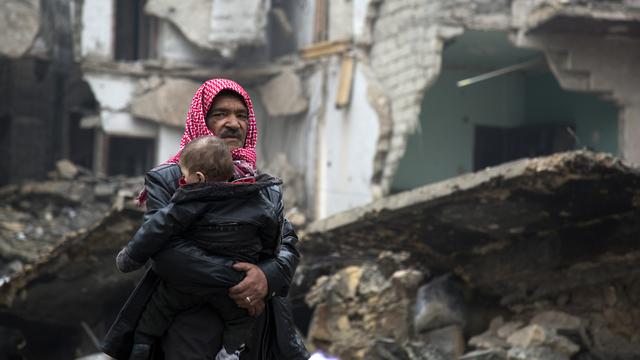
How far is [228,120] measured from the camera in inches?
148

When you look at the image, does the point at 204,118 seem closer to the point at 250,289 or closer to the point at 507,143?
the point at 250,289

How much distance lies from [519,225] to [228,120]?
387 centimetres

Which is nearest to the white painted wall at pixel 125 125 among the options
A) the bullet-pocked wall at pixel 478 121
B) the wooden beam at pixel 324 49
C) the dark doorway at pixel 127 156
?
the dark doorway at pixel 127 156

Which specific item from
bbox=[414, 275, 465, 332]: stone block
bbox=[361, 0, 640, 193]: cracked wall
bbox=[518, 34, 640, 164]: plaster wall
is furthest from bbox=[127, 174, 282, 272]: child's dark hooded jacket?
bbox=[518, 34, 640, 164]: plaster wall

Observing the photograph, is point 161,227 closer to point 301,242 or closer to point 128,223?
point 128,223

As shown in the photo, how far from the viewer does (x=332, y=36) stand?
1617 cm

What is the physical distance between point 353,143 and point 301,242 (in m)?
7.06

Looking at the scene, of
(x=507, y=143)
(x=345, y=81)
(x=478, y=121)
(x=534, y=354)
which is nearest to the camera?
(x=534, y=354)

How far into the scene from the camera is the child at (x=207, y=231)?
130 inches

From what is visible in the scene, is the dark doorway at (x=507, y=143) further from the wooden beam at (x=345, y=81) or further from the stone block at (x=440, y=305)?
the stone block at (x=440, y=305)

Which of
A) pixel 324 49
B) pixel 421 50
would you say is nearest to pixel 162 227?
pixel 421 50

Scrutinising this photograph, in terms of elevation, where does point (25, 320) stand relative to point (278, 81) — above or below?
below

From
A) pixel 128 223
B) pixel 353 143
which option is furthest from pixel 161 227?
pixel 353 143

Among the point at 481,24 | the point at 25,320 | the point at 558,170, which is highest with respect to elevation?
the point at 481,24
